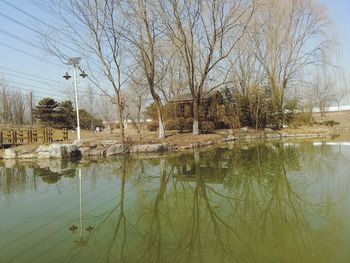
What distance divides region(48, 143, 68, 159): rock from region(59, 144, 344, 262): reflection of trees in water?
5920 mm

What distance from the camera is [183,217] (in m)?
3.96

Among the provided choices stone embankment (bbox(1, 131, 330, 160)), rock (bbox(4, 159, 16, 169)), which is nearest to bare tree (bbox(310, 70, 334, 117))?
stone embankment (bbox(1, 131, 330, 160))

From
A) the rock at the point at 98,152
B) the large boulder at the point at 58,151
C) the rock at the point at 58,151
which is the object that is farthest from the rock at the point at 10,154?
the rock at the point at 98,152

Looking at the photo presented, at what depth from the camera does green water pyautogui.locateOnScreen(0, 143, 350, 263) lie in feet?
9.43

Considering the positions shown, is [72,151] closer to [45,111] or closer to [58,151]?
[58,151]

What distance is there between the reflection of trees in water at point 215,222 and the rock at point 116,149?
19.6 feet

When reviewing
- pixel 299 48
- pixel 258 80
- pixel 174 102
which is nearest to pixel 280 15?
pixel 299 48

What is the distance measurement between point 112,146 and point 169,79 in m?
13.9

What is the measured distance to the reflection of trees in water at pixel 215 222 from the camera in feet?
9.27

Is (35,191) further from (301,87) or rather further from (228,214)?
(301,87)

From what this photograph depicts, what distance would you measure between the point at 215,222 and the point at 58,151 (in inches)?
358

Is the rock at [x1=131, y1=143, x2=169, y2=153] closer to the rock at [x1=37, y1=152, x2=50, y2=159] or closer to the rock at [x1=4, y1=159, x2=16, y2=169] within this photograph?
the rock at [x1=37, y1=152, x2=50, y2=159]

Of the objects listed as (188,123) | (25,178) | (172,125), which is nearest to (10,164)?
(25,178)

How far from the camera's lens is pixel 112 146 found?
41.0 ft
